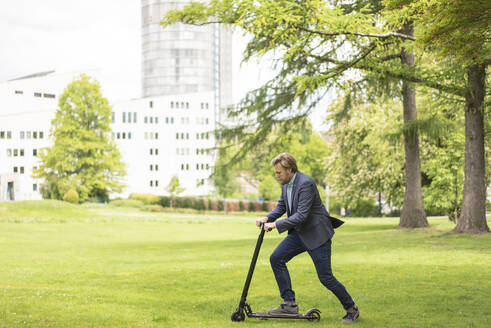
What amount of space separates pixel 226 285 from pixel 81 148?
54036mm

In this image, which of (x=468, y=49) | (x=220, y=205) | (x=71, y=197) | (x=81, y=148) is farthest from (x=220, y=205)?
(x=468, y=49)

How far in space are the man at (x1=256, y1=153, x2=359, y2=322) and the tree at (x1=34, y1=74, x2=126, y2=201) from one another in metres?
57.3

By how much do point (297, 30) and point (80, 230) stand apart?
73.7ft

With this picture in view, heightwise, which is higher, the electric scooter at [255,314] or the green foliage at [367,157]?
the green foliage at [367,157]

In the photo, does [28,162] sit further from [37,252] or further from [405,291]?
[405,291]

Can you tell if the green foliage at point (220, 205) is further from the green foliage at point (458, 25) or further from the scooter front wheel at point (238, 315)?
the scooter front wheel at point (238, 315)

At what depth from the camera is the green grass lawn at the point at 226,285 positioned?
739 centimetres

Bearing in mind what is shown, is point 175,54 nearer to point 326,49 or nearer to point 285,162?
point 326,49

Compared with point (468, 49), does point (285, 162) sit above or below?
below

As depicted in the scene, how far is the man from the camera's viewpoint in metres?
A: 6.57

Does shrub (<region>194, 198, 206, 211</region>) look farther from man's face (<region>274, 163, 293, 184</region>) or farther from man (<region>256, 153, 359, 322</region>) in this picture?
man's face (<region>274, 163, 293, 184</region>)

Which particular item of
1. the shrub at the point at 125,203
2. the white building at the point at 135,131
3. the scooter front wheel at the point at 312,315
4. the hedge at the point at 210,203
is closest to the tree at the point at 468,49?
the scooter front wheel at the point at 312,315

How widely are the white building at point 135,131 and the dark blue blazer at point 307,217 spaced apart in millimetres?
76666

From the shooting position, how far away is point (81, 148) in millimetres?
61500
